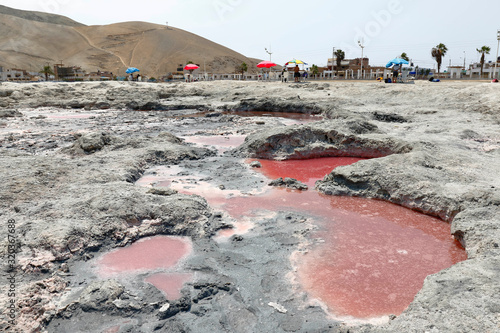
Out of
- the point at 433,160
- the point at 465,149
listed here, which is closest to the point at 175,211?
the point at 433,160

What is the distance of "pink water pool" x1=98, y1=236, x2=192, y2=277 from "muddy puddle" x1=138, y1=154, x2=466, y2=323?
64cm

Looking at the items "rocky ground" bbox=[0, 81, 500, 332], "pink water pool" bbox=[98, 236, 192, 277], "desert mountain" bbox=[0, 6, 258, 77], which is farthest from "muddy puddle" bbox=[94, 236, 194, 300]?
"desert mountain" bbox=[0, 6, 258, 77]

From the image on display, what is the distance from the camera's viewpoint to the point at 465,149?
9.08m

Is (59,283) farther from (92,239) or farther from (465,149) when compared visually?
(465,149)

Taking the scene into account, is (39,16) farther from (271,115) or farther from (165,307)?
(165,307)

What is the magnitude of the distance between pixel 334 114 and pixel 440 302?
12.9 m

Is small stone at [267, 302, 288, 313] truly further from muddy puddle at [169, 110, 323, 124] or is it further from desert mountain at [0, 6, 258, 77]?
desert mountain at [0, 6, 258, 77]

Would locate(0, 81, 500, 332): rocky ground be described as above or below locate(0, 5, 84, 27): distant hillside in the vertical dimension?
below

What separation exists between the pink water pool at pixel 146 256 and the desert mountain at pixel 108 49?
93.8 m

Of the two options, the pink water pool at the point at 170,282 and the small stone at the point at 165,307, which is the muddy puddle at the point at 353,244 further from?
the small stone at the point at 165,307

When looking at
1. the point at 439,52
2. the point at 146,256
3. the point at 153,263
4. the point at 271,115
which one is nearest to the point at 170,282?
the point at 153,263

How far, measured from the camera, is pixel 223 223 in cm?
570

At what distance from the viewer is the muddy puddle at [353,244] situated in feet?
13.1

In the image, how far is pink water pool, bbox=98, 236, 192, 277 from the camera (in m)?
4.40
